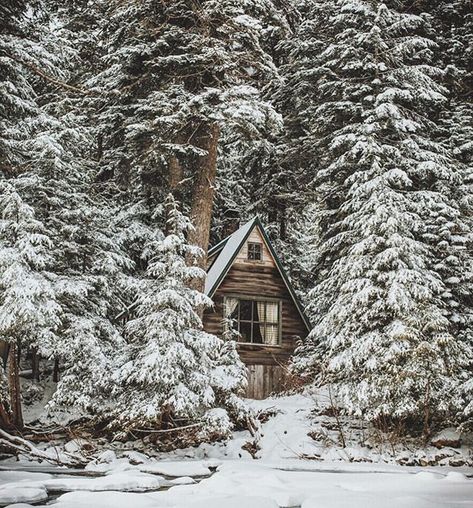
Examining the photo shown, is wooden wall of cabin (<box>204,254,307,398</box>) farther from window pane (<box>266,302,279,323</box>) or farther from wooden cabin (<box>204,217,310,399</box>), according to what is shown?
window pane (<box>266,302,279,323</box>)

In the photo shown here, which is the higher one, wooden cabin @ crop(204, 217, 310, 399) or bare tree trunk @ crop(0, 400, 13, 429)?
wooden cabin @ crop(204, 217, 310, 399)

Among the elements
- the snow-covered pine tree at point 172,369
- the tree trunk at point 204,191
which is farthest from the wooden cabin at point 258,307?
the snow-covered pine tree at point 172,369

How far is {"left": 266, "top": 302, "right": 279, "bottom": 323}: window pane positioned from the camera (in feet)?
68.4

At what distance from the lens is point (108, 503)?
6172 millimetres

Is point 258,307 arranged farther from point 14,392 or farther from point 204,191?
point 14,392

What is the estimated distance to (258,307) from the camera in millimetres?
20828

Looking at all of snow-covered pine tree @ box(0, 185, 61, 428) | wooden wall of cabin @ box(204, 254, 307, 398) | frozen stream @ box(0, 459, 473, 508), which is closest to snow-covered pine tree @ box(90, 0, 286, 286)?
snow-covered pine tree @ box(0, 185, 61, 428)

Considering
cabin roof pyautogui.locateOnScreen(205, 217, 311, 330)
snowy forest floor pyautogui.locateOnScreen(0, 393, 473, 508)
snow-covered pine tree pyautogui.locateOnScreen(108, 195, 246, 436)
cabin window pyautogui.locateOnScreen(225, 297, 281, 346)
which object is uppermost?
cabin roof pyautogui.locateOnScreen(205, 217, 311, 330)

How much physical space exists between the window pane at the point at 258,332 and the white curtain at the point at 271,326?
0.19m

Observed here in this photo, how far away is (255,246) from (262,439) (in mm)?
8918

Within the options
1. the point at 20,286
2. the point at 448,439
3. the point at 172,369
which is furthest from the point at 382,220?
the point at 20,286

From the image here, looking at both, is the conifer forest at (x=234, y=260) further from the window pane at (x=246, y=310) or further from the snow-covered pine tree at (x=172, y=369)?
the window pane at (x=246, y=310)

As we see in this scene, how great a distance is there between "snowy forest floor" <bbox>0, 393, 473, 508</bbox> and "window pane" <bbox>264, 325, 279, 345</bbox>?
3.95 meters

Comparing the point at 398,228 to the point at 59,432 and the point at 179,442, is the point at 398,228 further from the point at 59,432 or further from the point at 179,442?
the point at 59,432
